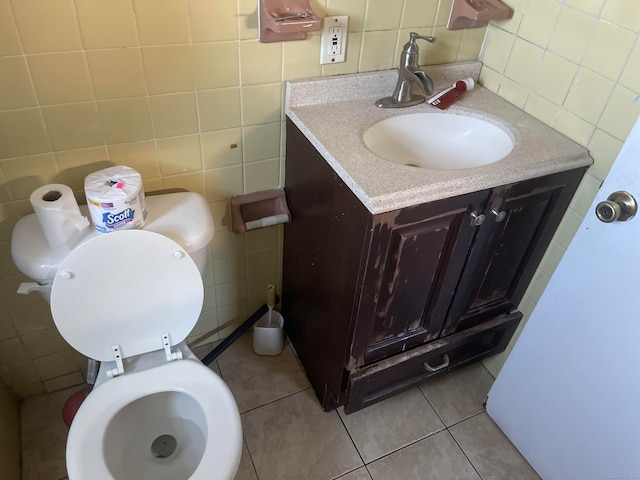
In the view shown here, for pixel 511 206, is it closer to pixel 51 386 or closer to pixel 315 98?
pixel 315 98

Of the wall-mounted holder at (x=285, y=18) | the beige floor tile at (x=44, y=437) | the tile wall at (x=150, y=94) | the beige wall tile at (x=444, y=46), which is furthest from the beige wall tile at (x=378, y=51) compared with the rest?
the beige floor tile at (x=44, y=437)

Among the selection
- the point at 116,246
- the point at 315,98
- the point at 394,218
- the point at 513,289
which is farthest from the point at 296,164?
the point at 513,289

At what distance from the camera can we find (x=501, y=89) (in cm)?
148

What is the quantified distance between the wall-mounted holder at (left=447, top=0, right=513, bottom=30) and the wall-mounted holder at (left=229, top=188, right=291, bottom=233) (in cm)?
69

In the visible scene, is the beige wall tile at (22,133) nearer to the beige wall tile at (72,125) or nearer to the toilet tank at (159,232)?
the beige wall tile at (72,125)

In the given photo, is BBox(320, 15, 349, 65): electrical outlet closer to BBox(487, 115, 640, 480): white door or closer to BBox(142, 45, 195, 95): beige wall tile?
BBox(142, 45, 195, 95): beige wall tile

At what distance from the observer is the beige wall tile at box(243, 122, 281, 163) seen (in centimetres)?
135

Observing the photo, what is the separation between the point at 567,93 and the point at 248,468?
4.49ft

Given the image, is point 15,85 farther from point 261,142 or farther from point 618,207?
point 618,207

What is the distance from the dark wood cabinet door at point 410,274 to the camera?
1.13 m

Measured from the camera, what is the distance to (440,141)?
4.73 feet

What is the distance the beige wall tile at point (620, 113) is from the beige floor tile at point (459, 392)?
3.07 ft

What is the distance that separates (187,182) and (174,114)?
200mm

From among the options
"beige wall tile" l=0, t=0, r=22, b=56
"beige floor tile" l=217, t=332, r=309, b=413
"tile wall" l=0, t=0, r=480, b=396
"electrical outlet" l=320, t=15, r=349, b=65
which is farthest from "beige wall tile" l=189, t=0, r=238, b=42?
"beige floor tile" l=217, t=332, r=309, b=413
